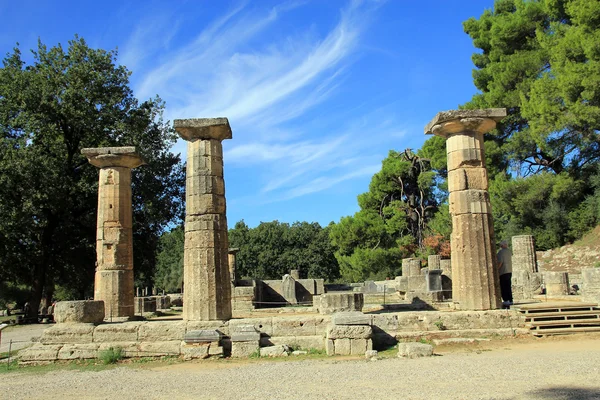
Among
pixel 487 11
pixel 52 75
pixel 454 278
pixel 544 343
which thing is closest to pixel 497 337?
pixel 544 343

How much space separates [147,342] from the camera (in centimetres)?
1023

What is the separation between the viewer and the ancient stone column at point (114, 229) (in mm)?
13000

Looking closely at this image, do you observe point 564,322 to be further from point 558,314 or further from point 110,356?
point 110,356

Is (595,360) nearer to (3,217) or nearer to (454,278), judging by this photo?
(454,278)

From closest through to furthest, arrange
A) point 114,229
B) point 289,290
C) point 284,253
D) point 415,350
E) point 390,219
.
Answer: point 415,350, point 114,229, point 289,290, point 390,219, point 284,253

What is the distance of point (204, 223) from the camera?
431 inches

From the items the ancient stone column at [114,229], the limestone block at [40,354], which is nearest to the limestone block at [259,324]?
the limestone block at [40,354]

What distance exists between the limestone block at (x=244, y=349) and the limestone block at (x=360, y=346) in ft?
5.89

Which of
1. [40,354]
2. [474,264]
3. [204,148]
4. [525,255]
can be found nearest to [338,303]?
[474,264]

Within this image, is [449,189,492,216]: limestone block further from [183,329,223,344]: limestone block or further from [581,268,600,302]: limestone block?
[183,329,223,344]: limestone block

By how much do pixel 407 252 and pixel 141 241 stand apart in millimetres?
19040

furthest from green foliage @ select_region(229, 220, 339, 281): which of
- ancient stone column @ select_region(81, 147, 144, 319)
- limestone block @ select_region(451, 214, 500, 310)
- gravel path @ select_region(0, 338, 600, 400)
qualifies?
gravel path @ select_region(0, 338, 600, 400)

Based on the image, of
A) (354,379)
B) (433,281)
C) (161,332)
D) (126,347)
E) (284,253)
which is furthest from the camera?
(284,253)

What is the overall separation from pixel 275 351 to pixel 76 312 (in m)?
4.48
